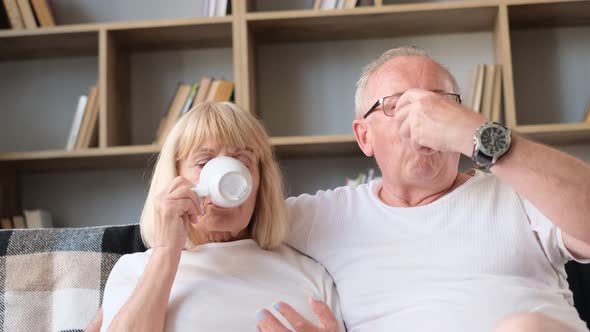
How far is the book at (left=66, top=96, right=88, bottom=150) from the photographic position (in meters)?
2.78

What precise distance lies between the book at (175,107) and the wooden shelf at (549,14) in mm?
1324

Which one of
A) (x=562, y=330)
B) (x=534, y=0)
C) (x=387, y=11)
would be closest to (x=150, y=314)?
(x=562, y=330)

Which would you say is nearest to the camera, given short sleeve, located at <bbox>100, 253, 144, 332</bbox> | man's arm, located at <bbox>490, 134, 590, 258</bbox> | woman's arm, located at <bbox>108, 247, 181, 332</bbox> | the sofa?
man's arm, located at <bbox>490, 134, 590, 258</bbox>

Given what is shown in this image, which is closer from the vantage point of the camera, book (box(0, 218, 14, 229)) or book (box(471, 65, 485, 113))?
book (box(471, 65, 485, 113))

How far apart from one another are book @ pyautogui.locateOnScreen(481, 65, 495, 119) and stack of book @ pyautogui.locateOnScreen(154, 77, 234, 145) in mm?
988

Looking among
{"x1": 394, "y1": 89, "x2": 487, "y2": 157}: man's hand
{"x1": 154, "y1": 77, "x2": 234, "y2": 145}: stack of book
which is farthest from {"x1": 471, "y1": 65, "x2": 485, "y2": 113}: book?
{"x1": 394, "y1": 89, "x2": 487, "y2": 157}: man's hand

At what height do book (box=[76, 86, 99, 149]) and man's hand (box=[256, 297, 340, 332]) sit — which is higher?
book (box=[76, 86, 99, 149])

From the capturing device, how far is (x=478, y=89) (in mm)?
2709

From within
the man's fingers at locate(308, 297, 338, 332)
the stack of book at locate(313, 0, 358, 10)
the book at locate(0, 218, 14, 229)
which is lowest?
the book at locate(0, 218, 14, 229)

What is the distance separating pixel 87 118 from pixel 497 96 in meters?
1.63

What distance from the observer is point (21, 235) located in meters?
1.68

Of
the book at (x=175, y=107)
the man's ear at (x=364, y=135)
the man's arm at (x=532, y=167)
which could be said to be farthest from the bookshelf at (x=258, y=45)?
the man's arm at (x=532, y=167)

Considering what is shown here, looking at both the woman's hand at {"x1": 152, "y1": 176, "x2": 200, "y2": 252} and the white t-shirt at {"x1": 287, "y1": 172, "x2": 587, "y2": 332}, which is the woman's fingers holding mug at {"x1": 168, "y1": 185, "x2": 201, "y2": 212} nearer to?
the woman's hand at {"x1": 152, "y1": 176, "x2": 200, "y2": 252}

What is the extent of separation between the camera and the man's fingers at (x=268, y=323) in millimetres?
1292
